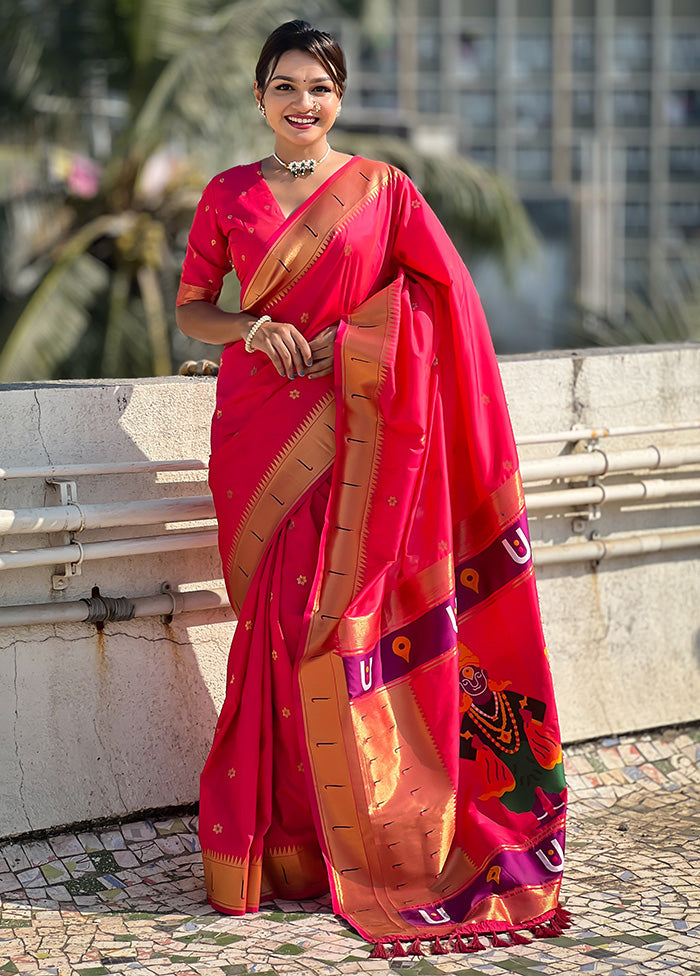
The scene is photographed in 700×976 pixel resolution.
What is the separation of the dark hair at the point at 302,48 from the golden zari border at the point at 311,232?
0.19 m

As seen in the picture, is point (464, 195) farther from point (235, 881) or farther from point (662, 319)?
point (235, 881)

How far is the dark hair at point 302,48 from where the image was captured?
8.43 ft

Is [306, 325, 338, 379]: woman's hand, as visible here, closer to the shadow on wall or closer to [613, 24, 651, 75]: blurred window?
the shadow on wall

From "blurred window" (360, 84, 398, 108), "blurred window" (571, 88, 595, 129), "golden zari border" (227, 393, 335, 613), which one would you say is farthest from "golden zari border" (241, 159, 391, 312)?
"blurred window" (571, 88, 595, 129)

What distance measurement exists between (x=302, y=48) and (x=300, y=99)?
94 mm

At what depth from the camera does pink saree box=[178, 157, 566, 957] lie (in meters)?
2.58

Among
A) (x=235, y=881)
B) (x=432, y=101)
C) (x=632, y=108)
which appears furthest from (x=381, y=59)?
(x=235, y=881)

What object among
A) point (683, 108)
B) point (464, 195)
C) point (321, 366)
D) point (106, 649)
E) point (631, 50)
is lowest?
point (106, 649)

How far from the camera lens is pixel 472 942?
2521 millimetres

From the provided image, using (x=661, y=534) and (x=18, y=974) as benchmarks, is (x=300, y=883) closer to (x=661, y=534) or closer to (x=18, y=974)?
(x=18, y=974)

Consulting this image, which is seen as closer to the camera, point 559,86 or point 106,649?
point 106,649

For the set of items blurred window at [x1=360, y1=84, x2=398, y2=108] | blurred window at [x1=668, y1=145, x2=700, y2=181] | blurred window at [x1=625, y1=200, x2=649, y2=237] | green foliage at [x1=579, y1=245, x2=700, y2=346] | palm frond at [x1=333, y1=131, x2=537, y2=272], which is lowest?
green foliage at [x1=579, y1=245, x2=700, y2=346]

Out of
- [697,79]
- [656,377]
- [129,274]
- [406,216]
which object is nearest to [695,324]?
[656,377]

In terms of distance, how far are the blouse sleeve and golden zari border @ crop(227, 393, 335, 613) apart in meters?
0.37
